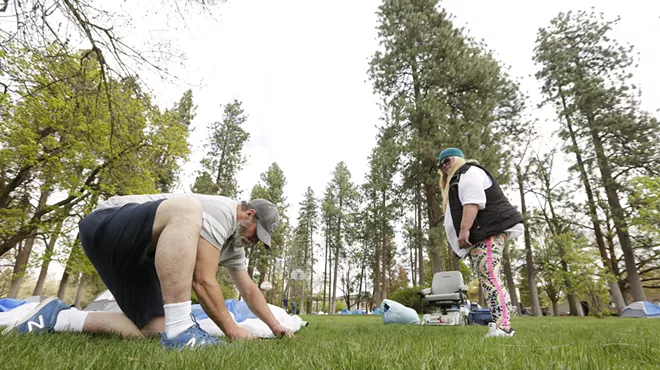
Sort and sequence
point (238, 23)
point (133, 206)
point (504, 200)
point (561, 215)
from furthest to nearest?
point (561, 215) < point (238, 23) < point (504, 200) < point (133, 206)

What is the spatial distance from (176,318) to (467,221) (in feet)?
7.95

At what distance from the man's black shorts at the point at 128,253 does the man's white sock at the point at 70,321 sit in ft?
0.83

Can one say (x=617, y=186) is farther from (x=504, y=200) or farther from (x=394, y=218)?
(x=504, y=200)

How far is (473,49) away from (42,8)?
14998 mm

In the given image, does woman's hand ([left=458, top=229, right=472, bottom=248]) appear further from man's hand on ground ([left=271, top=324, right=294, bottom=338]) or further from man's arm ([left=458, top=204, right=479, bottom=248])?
man's hand on ground ([left=271, top=324, right=294, bottom=338])

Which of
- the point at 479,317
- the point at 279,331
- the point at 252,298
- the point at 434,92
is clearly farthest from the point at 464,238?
the point at 434,92

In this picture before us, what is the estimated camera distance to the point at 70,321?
A: 214 cm

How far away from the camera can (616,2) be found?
1639 centimetres

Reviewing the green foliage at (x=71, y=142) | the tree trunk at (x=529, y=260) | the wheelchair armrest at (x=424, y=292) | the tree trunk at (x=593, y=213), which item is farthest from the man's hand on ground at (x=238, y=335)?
the tree trunk at (x=593, y=213)

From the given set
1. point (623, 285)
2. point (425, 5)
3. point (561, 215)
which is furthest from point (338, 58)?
point (623, 285)

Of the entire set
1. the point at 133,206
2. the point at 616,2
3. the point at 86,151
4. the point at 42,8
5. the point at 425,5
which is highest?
the point at 616,2

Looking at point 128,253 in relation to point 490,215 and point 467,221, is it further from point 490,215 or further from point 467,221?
point 490,215

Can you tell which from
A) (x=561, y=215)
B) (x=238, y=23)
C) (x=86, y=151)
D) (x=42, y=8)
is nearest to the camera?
(x=42, y=8)

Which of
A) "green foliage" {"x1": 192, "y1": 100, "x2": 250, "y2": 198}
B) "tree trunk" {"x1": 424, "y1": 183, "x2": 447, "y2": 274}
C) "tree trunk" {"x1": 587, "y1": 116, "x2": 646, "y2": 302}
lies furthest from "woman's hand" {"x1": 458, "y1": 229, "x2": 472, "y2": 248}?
"green foliage" {"x1": 192, "y1": 100, "x2": 250, "y2": 198}
